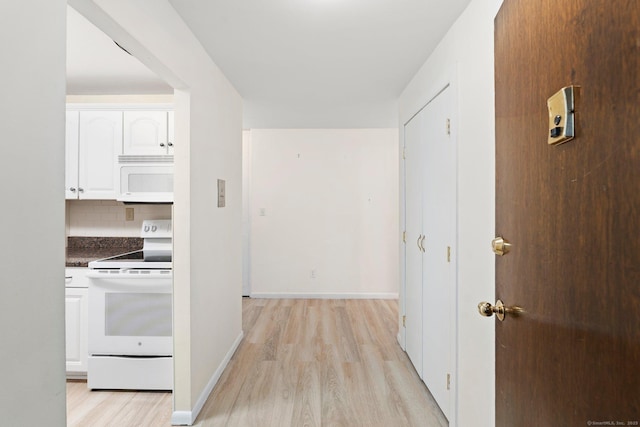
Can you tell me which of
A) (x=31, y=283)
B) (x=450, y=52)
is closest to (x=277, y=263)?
(x=450, y=52)

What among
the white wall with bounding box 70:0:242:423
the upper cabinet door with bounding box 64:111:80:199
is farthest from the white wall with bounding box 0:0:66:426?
the upper cabinet door with bounding box 64:111:80:199

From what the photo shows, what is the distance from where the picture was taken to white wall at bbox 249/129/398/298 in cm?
486

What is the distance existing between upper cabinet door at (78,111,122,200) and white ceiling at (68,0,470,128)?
0.32 meters

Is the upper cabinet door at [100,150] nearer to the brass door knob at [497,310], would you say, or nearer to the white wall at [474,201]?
the white wall at [474,201]

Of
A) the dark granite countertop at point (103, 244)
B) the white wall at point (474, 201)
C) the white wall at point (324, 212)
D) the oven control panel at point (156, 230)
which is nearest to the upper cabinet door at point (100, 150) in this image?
the oven control panel at point (156, 230)

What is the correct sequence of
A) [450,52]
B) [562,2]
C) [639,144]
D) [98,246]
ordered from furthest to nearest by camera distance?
[98,246], [450,52], [562,2], [639,144]

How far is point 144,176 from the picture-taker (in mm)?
2652

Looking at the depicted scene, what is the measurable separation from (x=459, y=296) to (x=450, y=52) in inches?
54.1

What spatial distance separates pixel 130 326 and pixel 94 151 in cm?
142

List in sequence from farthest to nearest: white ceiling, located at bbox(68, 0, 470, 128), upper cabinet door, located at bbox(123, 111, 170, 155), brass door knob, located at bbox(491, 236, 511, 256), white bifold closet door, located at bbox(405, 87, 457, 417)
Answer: upper cabinet door, located at bbox(123, 111, 170, 155) < white bifold closet door, located at bbox(405, 87, 457, 417) < white ceiling, located at bbox(68, 0, 470, 128) < brass door knob, located at bbox(491, 236, 511, 256)

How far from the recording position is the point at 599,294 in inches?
22.6

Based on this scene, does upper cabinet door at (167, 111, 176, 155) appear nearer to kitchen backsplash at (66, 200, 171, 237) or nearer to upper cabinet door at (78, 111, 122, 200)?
upper cabinet door at (78, 111, 122, 200)

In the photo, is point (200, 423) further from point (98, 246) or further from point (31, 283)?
point (98, 246)

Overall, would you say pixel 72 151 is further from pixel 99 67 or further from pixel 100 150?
pixel 99 67
